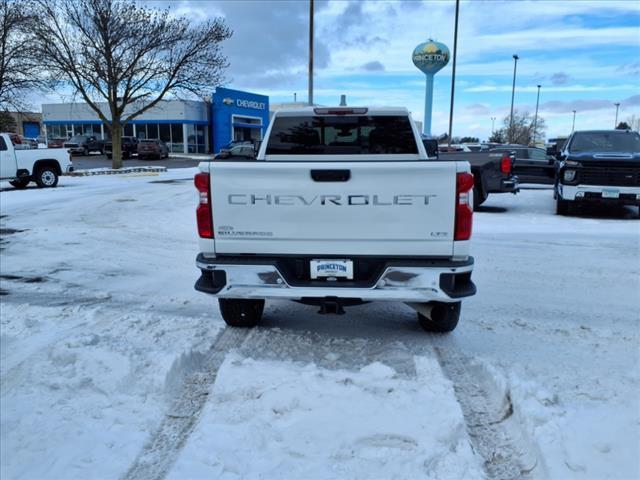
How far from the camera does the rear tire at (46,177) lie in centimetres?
1783

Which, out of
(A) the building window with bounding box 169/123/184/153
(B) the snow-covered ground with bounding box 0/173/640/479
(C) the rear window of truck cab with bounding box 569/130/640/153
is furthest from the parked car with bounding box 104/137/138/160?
(B) the snow-covered ground with bounding box 0/173/640/479

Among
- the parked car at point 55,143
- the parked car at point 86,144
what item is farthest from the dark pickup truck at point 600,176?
the parked car at point 86,144

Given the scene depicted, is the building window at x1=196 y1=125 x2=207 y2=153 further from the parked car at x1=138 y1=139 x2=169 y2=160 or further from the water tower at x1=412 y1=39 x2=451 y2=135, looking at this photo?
the water tower at x1=412 y1=39 x2=451 y2=135

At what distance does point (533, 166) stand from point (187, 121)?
123 feet

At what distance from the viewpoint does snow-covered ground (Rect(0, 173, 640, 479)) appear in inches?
114

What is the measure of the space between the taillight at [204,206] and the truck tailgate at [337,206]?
1.8 inches

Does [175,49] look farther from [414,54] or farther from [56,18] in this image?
[414,54]

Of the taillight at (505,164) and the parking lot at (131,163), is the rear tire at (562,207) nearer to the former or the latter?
the taillight at (505,164)

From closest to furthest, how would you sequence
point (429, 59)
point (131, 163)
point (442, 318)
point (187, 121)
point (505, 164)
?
1. point (442, 318)
2. point (505, 164)
3. point (131, 163)
4. point (429, 59)
5. point (187, 121)

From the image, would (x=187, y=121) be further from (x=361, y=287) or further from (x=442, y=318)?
(x=361, y=287)

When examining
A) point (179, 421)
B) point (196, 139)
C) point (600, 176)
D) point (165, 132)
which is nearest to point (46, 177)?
point (600, 176)

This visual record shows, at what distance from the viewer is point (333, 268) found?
4.05 meters

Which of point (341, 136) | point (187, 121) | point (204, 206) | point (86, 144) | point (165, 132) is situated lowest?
point (204, 206)

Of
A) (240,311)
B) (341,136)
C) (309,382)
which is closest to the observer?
Result: (309,382)
